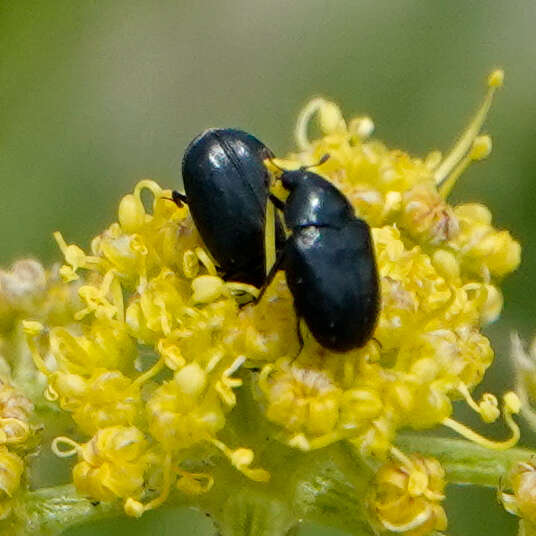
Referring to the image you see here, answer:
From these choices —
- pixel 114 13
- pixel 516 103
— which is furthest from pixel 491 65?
pixel 114 13

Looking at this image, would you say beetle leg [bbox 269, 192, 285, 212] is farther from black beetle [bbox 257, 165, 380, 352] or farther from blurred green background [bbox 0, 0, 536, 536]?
blurred green background [bbox 0, 0, 536, 536]

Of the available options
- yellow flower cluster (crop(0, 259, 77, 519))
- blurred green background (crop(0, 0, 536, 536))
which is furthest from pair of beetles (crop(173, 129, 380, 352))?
blurred green background (crop(0, 0, 536, 536))

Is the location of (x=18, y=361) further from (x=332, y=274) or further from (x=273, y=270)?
(x=332, y=274)

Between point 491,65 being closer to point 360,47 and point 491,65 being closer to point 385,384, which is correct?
point 360,47

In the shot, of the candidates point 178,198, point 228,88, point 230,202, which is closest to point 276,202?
point 230,202

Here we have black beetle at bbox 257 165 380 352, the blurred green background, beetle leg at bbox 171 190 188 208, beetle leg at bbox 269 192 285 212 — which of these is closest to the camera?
black beetle at bbox 257 165 380 352

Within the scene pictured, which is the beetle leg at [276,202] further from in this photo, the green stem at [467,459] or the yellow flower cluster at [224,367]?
the green stem at [467,459]

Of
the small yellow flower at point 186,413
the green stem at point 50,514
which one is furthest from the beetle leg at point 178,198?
the green stem at point 50,514
